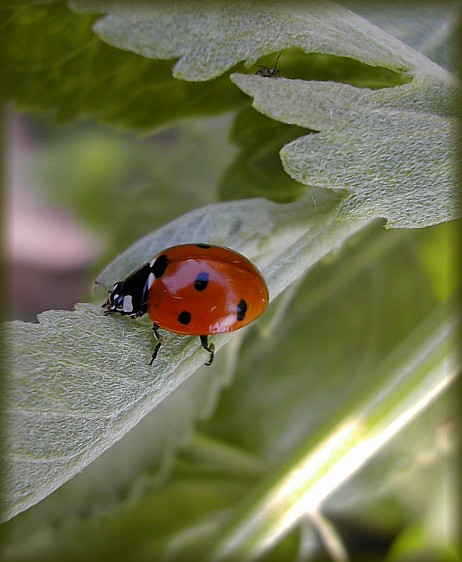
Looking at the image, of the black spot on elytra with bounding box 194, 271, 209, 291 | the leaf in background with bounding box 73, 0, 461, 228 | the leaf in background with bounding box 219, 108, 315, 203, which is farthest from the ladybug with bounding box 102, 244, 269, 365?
the leaf in background with bounding box 73, 0, 461, 228

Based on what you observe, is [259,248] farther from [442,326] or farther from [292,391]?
[292,391]

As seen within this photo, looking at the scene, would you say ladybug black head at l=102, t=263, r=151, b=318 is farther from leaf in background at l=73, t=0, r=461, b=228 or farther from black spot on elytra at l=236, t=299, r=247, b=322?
leaf in background at l=73, t=0, r=461, b=228

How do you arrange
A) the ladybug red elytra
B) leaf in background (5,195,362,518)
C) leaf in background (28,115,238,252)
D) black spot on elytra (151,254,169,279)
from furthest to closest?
leaf in background (28,115,238,252), black spot on elytra (151,254,169,279), the ladybug red elytra, leaf in background (5,195,362,518)

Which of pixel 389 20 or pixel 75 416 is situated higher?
pixel 389 20

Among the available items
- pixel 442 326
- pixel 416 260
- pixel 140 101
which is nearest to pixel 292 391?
pixel 416 260

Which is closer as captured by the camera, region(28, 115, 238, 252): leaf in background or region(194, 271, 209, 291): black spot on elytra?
region(194, 271, 209, 291): black spot on elytra

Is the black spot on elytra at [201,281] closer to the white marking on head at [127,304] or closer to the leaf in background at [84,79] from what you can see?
the white marking on head at [127,304]

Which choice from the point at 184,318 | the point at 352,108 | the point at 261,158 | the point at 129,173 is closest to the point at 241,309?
the point at 184,318
